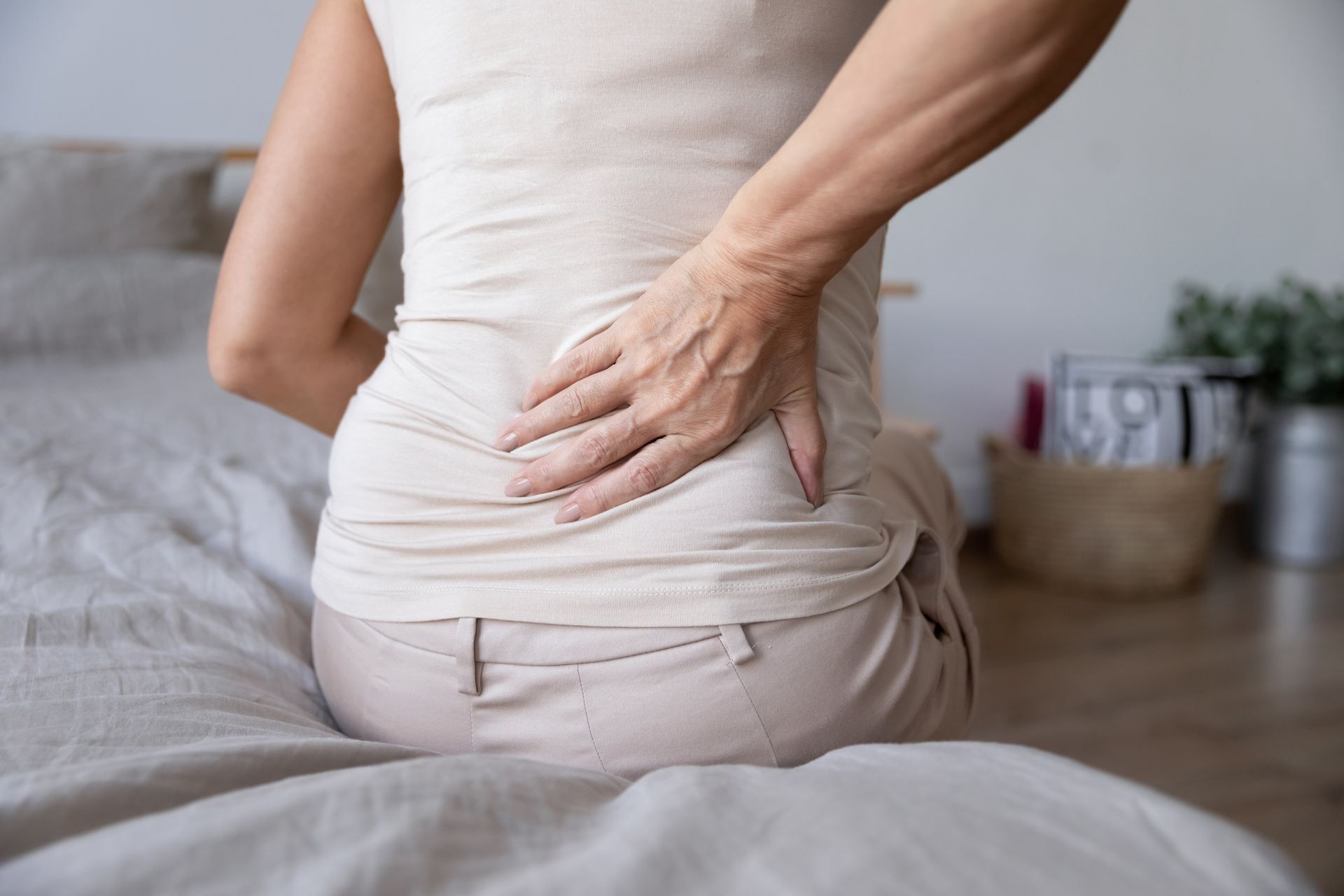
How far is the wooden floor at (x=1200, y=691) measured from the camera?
1.46 m

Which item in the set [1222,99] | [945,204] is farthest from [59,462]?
[1222,99]

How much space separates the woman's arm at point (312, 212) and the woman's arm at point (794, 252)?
0.34 m

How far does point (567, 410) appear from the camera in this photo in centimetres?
61

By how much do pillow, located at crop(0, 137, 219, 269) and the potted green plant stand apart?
266 cm

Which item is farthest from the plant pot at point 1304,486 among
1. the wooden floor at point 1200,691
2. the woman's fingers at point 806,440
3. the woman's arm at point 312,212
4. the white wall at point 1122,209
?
the woman's arm at point 312,212

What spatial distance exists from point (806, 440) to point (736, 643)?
0.15 meters

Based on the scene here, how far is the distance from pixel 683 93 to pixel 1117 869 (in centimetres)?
49

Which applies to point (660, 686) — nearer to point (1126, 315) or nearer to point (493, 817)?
point (493, 817)

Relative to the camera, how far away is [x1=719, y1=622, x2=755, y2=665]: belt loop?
55 cm

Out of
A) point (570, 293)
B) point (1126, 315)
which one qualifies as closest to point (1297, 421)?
point (1126, 315)

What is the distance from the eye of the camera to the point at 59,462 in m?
1.16

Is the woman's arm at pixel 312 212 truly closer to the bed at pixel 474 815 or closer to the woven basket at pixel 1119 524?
the bed at pixel 474 815

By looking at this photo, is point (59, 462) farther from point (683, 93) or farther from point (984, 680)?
point (984, 680)

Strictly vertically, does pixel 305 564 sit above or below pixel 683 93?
below
